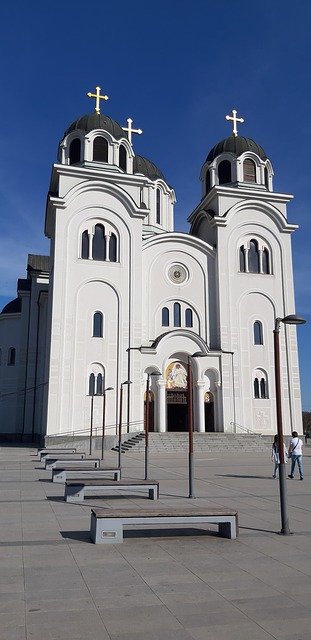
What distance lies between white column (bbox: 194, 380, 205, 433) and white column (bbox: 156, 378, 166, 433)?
2161 mm

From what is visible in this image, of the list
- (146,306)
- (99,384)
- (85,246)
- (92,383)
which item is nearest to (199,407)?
(99,384)

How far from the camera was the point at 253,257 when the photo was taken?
39.4 meters

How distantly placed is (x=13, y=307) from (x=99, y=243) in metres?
11.6

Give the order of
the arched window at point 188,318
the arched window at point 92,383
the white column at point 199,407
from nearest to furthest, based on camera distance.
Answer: the arched window at point 92,383
the white column at point 199,407
the arched window at point 188,318

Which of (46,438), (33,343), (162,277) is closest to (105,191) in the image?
(162,277)

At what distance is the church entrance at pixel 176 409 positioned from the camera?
3606 cm

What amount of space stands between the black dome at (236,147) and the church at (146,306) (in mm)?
112

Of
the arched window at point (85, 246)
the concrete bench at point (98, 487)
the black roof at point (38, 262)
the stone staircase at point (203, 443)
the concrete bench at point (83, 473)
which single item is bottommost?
the concrete bench at point (98, 487)

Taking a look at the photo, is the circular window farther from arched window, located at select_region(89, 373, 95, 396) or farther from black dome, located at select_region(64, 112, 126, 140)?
black dome, located at select_region(64, 112, 126, 140)

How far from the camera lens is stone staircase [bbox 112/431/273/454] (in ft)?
99.6

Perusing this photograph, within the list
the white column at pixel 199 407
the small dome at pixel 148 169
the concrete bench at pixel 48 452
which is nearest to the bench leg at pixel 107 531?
the concrete bench at pixel 48 452

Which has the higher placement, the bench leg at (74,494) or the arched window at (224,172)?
the arched window at (224,172)

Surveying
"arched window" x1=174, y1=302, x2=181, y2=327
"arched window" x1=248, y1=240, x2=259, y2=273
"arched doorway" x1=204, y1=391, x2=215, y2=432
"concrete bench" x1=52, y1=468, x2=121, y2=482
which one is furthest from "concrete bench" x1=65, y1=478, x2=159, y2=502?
"arched window" x1=248, y1=240, x2=259, y2=273

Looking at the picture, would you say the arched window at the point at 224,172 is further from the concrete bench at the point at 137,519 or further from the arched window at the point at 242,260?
the concrete bench at the point at 137,519
